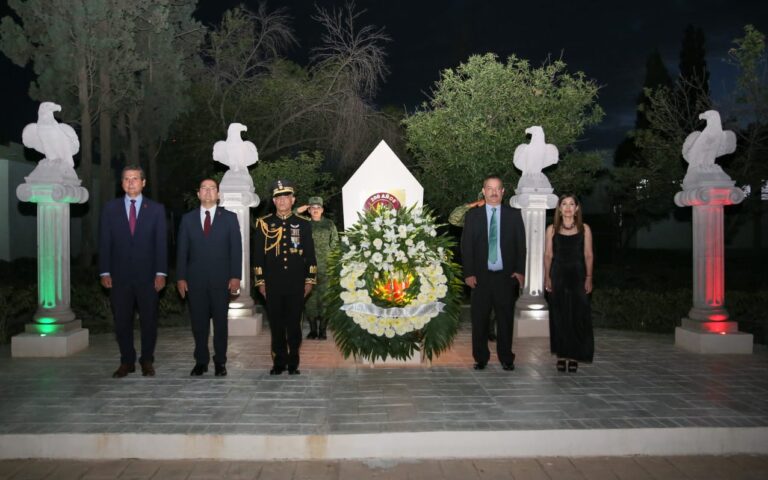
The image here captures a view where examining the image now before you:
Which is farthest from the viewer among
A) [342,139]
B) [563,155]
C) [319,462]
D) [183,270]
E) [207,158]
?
[207,158]

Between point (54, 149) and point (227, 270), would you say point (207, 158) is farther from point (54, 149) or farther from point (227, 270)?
point (227, 270)

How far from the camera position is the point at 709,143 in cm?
791

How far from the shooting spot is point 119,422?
4.80 m

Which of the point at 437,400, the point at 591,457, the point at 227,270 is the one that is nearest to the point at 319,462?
the point at 437,400

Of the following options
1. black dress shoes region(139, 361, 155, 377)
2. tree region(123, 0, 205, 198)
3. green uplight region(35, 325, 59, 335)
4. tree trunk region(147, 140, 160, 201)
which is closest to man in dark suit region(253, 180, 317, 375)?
black dress shoes region(139, 361, 155, 377)

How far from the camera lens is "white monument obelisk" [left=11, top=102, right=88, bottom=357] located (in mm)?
7414

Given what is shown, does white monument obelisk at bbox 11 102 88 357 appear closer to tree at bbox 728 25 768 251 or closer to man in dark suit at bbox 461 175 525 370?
man in dark suit at bbox 461 175 525 370

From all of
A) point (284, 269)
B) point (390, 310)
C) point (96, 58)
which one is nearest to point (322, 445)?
point (390, 310)

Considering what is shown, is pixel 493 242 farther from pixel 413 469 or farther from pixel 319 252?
pixel 413 469

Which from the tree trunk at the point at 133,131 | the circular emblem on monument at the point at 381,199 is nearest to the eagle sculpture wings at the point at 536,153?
the circular emblem on monument at the point at 381,199

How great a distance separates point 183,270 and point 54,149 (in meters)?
2.77

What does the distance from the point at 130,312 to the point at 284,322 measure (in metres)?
1.58

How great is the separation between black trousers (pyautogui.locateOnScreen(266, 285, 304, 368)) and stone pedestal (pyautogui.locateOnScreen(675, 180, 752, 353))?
4.94 m

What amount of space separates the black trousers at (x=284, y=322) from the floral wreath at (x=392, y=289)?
1.46 feet
